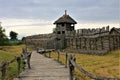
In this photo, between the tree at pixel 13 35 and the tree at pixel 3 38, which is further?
the tree at pixel 13 35

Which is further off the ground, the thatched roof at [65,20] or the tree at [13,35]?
the thatched roof at [65,20]

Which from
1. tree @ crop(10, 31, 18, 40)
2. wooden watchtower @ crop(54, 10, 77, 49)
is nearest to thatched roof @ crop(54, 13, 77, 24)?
wooden watchtower @ crop(54, 10, 77, 49)

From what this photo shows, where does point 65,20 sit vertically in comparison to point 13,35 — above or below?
above

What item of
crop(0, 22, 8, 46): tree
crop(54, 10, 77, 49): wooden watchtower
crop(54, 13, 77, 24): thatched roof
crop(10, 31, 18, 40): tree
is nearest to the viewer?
crop(54, 10, 77, 49): wooden watchtower

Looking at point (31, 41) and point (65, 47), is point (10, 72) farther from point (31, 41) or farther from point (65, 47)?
point (31, 41)

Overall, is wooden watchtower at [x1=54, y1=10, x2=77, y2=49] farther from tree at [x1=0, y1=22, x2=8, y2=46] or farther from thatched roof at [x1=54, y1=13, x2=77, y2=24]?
tree at [x1=0, y1=22, x2=8, y2=46]

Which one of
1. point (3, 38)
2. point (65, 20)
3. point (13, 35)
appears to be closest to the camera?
point (65, 20)

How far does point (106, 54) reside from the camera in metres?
44.1

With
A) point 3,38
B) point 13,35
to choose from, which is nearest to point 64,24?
point 3,38

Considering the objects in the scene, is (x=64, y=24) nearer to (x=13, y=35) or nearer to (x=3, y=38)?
(x=3, y=38)

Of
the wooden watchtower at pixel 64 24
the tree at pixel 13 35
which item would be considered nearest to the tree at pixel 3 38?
the wooden watchtower at pixel 64 24

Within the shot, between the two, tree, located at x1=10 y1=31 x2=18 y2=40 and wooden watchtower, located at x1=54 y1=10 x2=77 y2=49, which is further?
tree, located at x1=10 y1=31 x2=18 y2=40

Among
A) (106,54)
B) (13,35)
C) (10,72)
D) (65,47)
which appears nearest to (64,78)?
(10,72)

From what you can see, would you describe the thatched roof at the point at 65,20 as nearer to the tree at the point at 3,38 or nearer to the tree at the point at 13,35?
the tree at the point at 3,38
